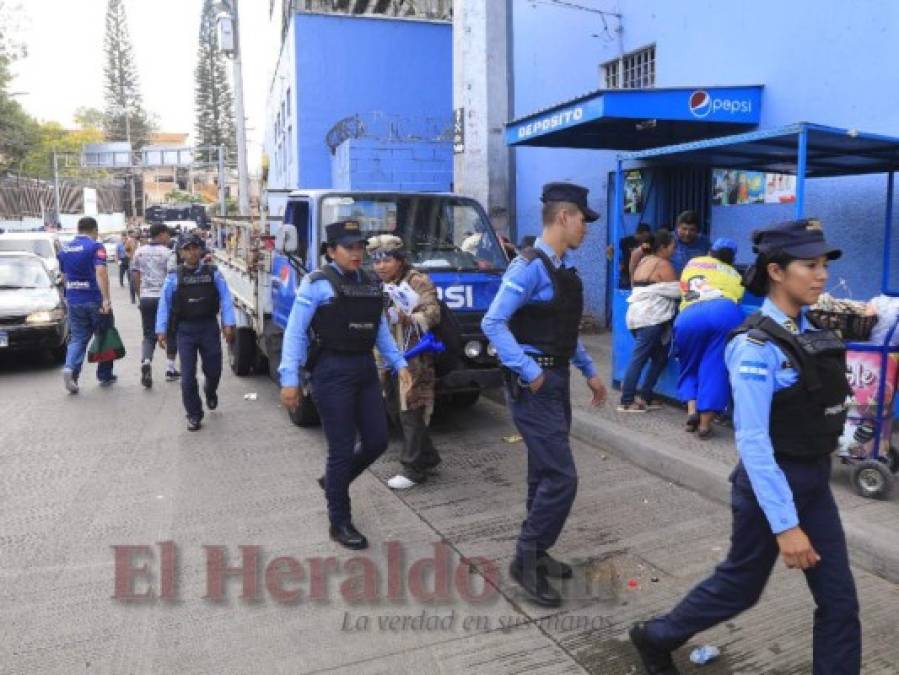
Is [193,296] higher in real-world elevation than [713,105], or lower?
lower

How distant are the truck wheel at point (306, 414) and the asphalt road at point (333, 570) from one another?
1.27ft

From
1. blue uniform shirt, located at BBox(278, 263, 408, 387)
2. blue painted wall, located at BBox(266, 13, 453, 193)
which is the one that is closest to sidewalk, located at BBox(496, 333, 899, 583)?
blue uniform shirt, located at BBox(278, 263, 408, 387)

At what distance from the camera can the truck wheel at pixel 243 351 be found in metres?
9.21

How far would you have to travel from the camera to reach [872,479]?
178 inches

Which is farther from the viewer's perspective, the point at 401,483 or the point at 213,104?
the point at 213,104

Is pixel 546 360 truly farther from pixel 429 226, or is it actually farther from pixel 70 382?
pixel 70 382

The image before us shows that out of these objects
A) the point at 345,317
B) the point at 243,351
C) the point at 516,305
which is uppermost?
the point at 516,305

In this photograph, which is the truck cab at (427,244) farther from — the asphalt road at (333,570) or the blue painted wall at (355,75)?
the blue painted wall at (355,75)

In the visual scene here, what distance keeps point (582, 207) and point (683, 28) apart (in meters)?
6.60

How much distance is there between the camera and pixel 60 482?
5.46 m

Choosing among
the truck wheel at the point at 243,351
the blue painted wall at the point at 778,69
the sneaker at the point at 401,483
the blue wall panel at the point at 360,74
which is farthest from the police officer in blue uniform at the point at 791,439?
the blue wall panel at the point at 360,74

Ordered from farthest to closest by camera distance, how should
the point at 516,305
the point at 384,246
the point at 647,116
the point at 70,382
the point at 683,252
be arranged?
1. the point at 70,382
2. the point at 647,116
3. the point at 683,252
4. the point at 384,246
5. the point at 516,305

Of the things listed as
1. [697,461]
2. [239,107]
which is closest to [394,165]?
[239,107]

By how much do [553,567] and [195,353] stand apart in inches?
172
